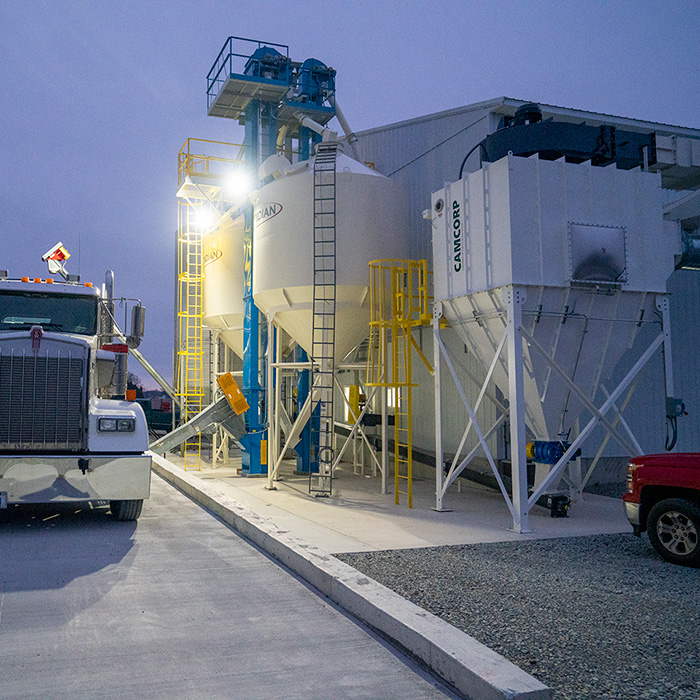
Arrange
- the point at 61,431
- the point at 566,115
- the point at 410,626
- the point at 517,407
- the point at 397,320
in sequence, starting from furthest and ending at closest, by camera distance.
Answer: the point at 566,115, the point at 397,320, the point at 517,407, the point at 61,431, the point at 410,626

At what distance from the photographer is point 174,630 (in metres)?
5.33

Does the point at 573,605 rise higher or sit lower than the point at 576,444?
lower

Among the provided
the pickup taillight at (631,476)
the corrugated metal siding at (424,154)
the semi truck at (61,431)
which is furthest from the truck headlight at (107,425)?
the corrugated metal siding at (424,154)

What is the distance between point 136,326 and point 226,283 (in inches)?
356

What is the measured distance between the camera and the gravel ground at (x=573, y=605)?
4352 millimetres

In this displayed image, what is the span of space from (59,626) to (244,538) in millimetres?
3798

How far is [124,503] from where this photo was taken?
31.9 ft

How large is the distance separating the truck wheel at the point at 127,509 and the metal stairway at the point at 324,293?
4282mm

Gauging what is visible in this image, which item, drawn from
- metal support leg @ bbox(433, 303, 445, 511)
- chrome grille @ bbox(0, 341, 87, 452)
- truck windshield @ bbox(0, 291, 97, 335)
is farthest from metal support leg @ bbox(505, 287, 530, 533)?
truck windshield @ bbox(0, 291, 97, 335)

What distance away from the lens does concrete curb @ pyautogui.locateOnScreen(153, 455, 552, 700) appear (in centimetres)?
401

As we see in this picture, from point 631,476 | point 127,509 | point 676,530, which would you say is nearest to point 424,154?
point 631,476

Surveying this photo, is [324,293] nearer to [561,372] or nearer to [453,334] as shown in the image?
[453,334]

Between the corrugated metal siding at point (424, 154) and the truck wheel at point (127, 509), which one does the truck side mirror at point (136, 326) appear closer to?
the truck wheel at point (127, 509)

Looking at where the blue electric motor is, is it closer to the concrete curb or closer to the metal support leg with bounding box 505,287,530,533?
the metal support leg with bounding box 505,287,530,533
